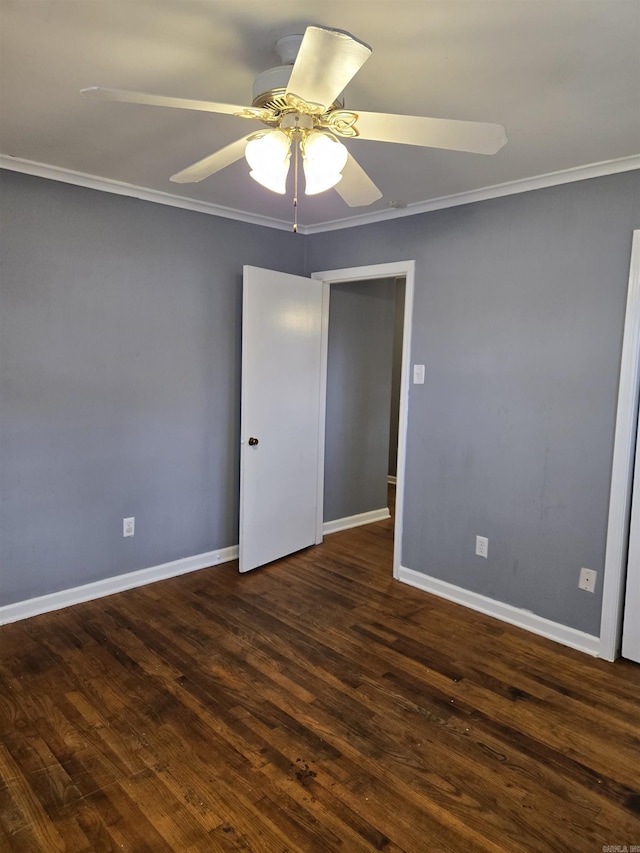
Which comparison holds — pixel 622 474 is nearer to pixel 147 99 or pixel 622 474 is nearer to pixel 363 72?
pixel 363 72

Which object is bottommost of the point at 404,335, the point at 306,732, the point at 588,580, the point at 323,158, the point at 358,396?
the point at 306,732

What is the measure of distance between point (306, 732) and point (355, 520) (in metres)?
2.64

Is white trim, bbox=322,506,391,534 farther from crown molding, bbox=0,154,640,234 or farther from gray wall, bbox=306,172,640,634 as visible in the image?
crown molding, bbox=0,154,640,234

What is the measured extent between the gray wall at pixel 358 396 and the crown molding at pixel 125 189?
2.92 feet

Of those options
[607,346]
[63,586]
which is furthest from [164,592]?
[607,346]

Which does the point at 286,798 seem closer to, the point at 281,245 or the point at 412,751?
the point at 412,751

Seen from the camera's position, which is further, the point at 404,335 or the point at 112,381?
the point at 404,335

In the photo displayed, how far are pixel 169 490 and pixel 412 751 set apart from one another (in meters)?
2.15

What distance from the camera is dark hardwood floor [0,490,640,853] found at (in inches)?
67.9

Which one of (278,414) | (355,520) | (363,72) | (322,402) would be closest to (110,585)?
(278,414)

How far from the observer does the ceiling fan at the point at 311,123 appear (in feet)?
4.28

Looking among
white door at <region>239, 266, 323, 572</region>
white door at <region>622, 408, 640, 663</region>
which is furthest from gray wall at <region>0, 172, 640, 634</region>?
white door at <region>239, 266, 323, 572</region>

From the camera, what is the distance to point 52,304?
116 inches

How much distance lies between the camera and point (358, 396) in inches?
182
